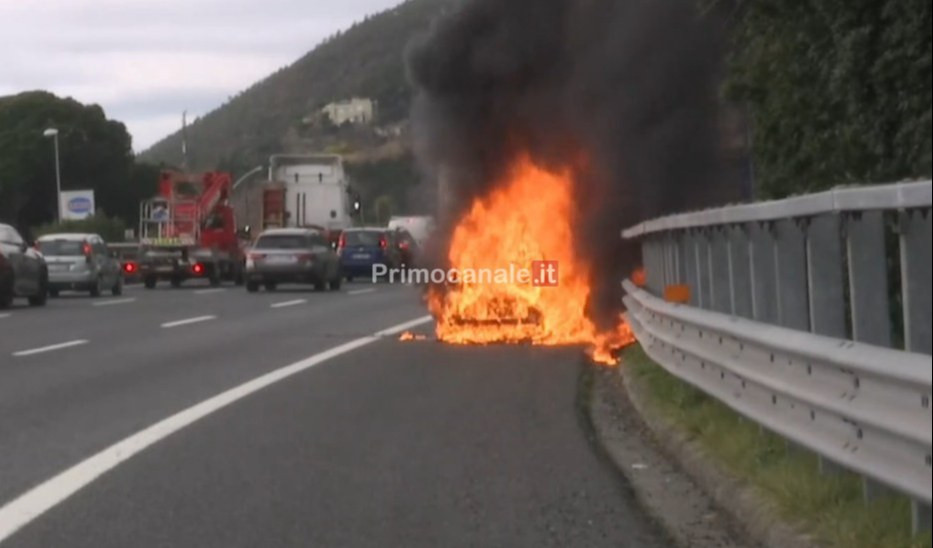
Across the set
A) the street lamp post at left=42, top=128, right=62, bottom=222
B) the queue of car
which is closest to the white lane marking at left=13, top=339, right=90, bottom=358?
the queue of car

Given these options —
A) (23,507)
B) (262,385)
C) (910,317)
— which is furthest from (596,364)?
(910,317)

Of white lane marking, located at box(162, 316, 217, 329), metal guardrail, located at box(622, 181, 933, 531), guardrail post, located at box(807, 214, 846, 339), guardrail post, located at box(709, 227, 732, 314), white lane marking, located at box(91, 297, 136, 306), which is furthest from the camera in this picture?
white lane marking, located at box(91, 297, 136, 306)

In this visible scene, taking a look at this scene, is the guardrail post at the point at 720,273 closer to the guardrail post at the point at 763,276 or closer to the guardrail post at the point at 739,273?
the guardrail post at the point at 739,273

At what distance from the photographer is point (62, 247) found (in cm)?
4209

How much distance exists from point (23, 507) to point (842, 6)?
6.77m

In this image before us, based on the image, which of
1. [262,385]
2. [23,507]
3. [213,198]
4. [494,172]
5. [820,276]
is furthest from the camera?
[213,198]

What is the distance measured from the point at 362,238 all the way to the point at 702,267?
4053 cm

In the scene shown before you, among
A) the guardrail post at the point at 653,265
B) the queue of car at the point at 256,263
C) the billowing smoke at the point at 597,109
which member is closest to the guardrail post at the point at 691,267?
the guardrail post at the point at 653,265

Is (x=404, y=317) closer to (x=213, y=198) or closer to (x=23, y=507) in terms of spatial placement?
(x=23, y=507)

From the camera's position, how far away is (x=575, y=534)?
337 inches

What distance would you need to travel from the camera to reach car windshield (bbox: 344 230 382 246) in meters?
52.9

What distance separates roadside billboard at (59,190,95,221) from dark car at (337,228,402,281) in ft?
→ 102

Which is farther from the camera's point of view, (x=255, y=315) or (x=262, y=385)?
(x=255, y=315)

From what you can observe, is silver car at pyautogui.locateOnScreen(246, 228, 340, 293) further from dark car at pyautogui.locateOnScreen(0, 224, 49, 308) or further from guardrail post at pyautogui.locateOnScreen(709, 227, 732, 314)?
guardrail post at pyautogui.locateOnScreen(709, 227, 732, 314)
